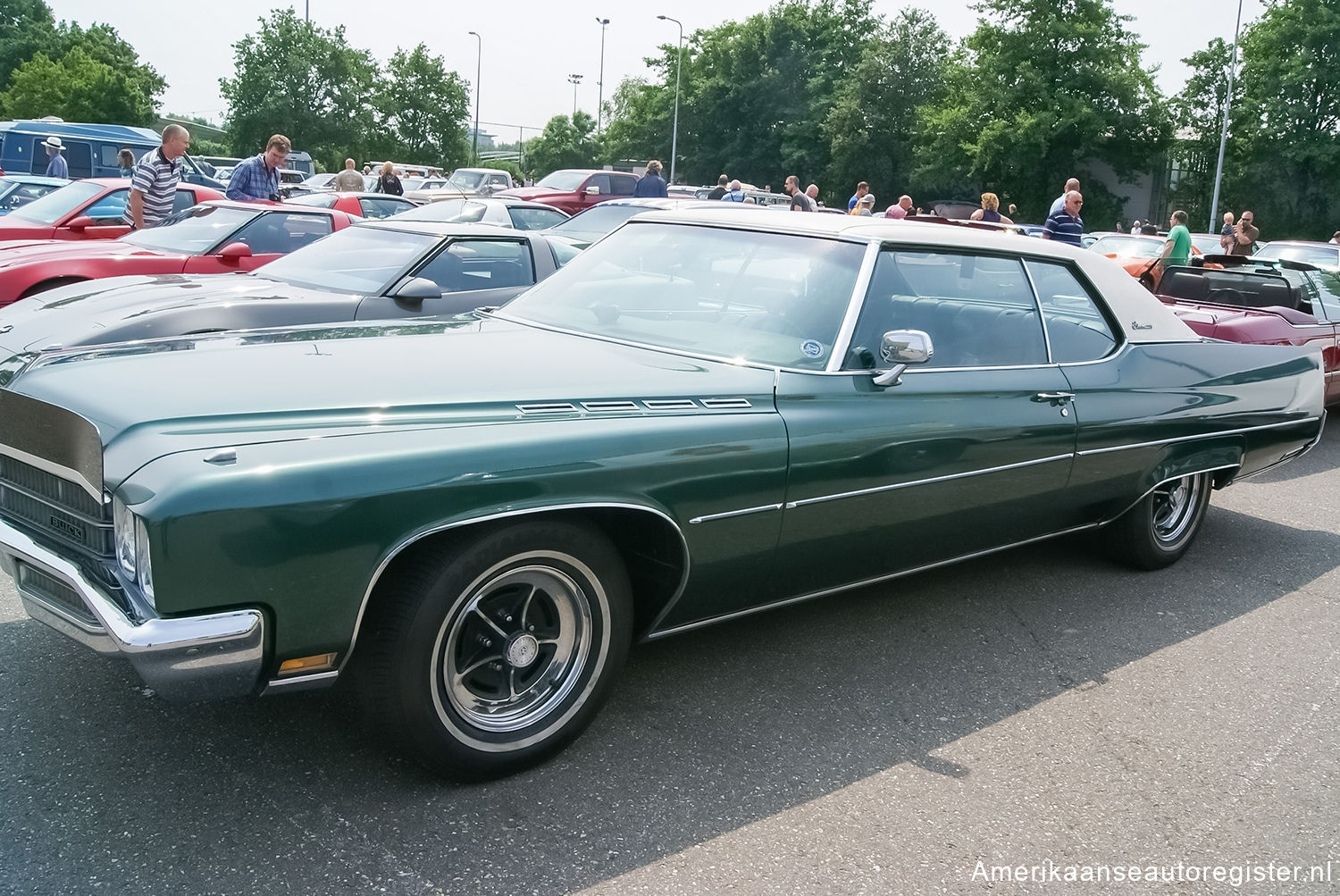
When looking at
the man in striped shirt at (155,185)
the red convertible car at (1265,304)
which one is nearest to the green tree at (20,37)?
the man in striped shirt at (155,185)

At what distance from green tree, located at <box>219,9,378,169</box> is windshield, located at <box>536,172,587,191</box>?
32.4m

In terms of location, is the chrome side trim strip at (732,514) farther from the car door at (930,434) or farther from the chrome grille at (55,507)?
the chrome grille at (55,507)

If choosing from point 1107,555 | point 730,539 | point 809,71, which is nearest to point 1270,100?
point 809,71

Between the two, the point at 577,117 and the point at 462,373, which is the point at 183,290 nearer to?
the point at 462,373

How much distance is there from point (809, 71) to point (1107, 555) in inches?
2209

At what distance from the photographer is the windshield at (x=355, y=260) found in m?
6.60

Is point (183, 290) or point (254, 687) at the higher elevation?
point (183, 290)

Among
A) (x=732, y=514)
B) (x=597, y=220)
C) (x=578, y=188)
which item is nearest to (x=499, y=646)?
(x=732, y=514)

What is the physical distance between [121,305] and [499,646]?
4158mm

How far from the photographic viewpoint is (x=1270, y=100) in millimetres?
38125

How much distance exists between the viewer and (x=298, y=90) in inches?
1962

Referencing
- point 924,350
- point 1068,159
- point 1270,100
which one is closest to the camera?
point 924,350

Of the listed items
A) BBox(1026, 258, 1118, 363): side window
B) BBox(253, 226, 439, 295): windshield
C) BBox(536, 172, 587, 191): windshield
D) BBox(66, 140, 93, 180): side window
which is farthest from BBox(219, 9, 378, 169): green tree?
BBox(1026, 258, 1118, 363): side window

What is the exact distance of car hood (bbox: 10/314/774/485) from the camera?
2539 millimetres
